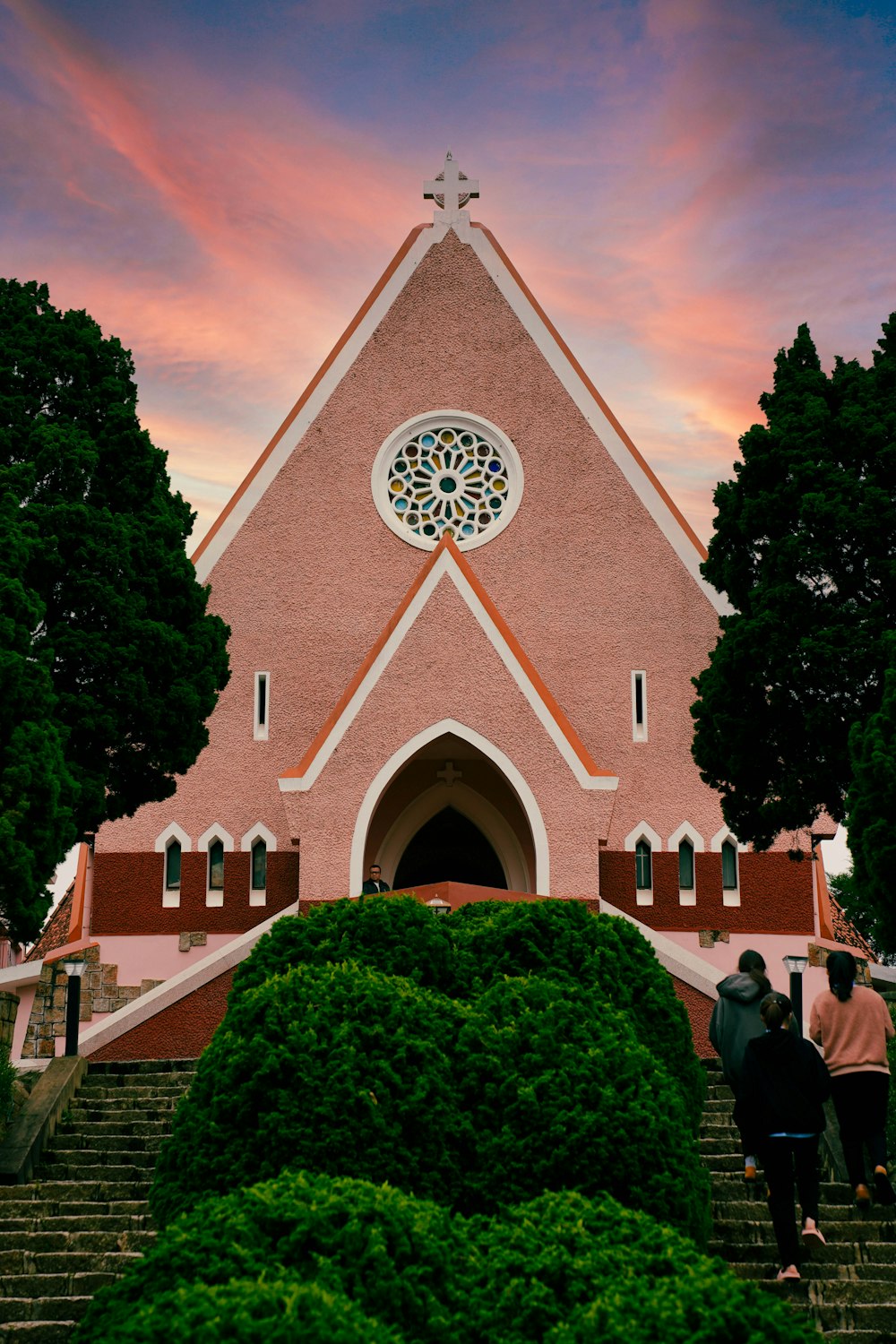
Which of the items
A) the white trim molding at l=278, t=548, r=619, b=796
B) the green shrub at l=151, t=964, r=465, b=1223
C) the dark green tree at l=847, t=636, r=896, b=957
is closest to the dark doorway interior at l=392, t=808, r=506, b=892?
the white trim molding at l=278, t=548, r=619, b=796

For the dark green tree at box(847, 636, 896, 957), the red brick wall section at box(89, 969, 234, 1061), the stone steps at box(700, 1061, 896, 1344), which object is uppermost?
the dark green tree at box(847, 636, 896, 957)

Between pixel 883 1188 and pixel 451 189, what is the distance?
52.9 ft

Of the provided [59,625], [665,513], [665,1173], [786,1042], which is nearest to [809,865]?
[665,513]

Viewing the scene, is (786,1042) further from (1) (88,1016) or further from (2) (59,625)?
(1) (88,1016)

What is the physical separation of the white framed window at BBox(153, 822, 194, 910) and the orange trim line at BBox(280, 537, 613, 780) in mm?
3216

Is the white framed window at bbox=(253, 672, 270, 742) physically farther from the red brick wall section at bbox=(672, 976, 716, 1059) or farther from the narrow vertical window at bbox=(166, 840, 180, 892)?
the red brick wall section at bbox=(672, 976, 716, 1059)

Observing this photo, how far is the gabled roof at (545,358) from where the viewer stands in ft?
62.6

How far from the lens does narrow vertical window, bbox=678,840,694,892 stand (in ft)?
59.6

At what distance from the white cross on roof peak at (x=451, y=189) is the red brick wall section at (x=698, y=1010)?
11752mm

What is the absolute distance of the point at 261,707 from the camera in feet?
61.7

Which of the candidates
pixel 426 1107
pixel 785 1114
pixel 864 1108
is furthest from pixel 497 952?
pixel 864 1108

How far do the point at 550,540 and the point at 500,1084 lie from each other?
1335 cm

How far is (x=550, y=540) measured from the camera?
1925 cm

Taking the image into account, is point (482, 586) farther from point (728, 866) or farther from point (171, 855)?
point (171, 855)
